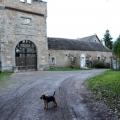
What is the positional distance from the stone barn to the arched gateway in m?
5.78

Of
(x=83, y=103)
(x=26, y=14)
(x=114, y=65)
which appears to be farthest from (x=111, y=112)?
(x=26, y=14)

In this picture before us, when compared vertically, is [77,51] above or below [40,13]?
below

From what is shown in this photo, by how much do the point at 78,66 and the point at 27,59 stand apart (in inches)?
485

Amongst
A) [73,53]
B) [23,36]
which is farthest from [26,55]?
[73,53]

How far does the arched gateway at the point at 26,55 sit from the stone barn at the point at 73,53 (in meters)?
5.78

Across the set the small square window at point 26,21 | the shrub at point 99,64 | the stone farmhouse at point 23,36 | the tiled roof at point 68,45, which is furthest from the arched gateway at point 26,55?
the shrub at point 99,64

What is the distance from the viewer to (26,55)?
37.5m

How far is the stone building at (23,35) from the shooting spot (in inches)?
1391

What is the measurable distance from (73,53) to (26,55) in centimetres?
1237

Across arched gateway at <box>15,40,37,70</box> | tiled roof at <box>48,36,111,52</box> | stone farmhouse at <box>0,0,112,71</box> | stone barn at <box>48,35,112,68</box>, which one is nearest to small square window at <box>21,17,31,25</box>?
stone farmhouse at <box>0,0,112,71</box>

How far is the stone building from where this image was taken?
3534 centimetres

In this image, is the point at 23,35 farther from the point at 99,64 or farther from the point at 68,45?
the point at 99,64

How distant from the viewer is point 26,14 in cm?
3750

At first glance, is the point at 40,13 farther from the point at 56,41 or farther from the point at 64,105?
the point at 64,105
